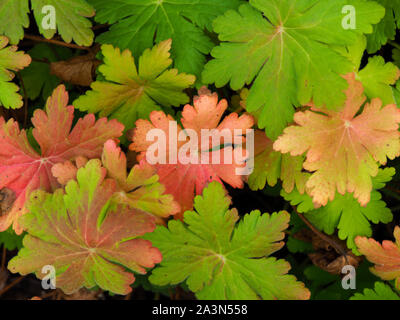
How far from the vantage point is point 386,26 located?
5.87 ft

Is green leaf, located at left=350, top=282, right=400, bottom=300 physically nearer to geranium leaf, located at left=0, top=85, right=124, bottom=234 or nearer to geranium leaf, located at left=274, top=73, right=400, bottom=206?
geranium leaf, located at left=274, top=73, right=400, bottom=206

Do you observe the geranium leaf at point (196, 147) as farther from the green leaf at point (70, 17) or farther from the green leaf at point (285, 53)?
the green leaf at point (70, 17)

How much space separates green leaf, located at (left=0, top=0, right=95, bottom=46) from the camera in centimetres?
164

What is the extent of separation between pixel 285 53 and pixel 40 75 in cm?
134

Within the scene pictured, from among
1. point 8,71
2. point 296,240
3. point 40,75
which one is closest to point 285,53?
point 296,240

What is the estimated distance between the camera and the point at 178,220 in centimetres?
159

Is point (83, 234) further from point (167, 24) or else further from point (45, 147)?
point (167, 24)

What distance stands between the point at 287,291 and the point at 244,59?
90cm

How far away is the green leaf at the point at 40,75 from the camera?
2219 millimetres

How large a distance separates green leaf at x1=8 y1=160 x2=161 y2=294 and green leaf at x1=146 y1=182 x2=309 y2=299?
0.48 ft

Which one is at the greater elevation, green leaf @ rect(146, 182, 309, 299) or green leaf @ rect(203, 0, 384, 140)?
green leaf @ rect(203, 0, 384, 140)

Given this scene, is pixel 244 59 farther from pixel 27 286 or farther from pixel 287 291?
pixel 27 286

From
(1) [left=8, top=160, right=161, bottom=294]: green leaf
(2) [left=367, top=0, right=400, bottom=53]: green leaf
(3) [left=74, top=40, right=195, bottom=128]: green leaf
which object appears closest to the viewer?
(1) [left=8, top=160, right=161, bottom=294]: green leaf

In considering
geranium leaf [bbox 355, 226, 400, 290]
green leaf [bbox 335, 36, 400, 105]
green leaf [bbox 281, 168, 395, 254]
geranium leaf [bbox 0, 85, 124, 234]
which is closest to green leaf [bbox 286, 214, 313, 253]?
green leaf [bbox 281, 168, 395, 254]
